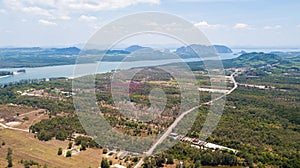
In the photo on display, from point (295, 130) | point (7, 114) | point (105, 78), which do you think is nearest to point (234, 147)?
point (295, 130)

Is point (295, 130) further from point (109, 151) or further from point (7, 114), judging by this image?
point (7, 114)

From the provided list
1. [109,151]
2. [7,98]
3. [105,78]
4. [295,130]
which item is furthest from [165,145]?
[105,78]

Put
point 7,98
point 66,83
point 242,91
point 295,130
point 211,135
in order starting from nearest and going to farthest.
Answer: point 211,135
point 295,130
point 7,98
point 242,91
point 66,83

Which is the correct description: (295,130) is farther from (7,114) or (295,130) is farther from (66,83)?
(66,83)

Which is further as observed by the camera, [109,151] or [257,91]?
[257,91]

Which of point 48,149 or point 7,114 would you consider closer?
point 48,149

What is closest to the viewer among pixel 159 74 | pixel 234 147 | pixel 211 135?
pixel 234 147
